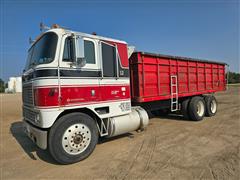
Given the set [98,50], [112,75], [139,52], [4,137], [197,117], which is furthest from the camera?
[197,117]

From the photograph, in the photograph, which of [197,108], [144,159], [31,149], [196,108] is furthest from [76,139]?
[197,108]

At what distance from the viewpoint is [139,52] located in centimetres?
557

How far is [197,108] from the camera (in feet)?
25.4

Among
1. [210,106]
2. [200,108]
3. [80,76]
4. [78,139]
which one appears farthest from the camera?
[210,106]

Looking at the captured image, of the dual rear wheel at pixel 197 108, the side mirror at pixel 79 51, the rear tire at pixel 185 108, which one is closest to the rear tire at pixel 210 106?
the dual rear wheel at pixel 197 108

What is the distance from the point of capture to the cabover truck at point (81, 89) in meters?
3.71

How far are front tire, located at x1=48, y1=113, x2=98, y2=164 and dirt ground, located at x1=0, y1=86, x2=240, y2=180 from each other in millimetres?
210

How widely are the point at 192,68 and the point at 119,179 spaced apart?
612 cm

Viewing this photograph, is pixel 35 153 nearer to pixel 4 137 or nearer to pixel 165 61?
pixel 4 137

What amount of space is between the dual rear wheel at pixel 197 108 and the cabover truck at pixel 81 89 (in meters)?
2.11

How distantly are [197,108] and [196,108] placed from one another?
0.59 ft

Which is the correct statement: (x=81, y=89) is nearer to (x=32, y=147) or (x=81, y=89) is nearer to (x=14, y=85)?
(x=32, y=147)

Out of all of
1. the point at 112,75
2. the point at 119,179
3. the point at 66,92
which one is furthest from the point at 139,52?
the point at 119,179

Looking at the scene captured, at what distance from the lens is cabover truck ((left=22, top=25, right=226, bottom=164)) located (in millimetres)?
3712
